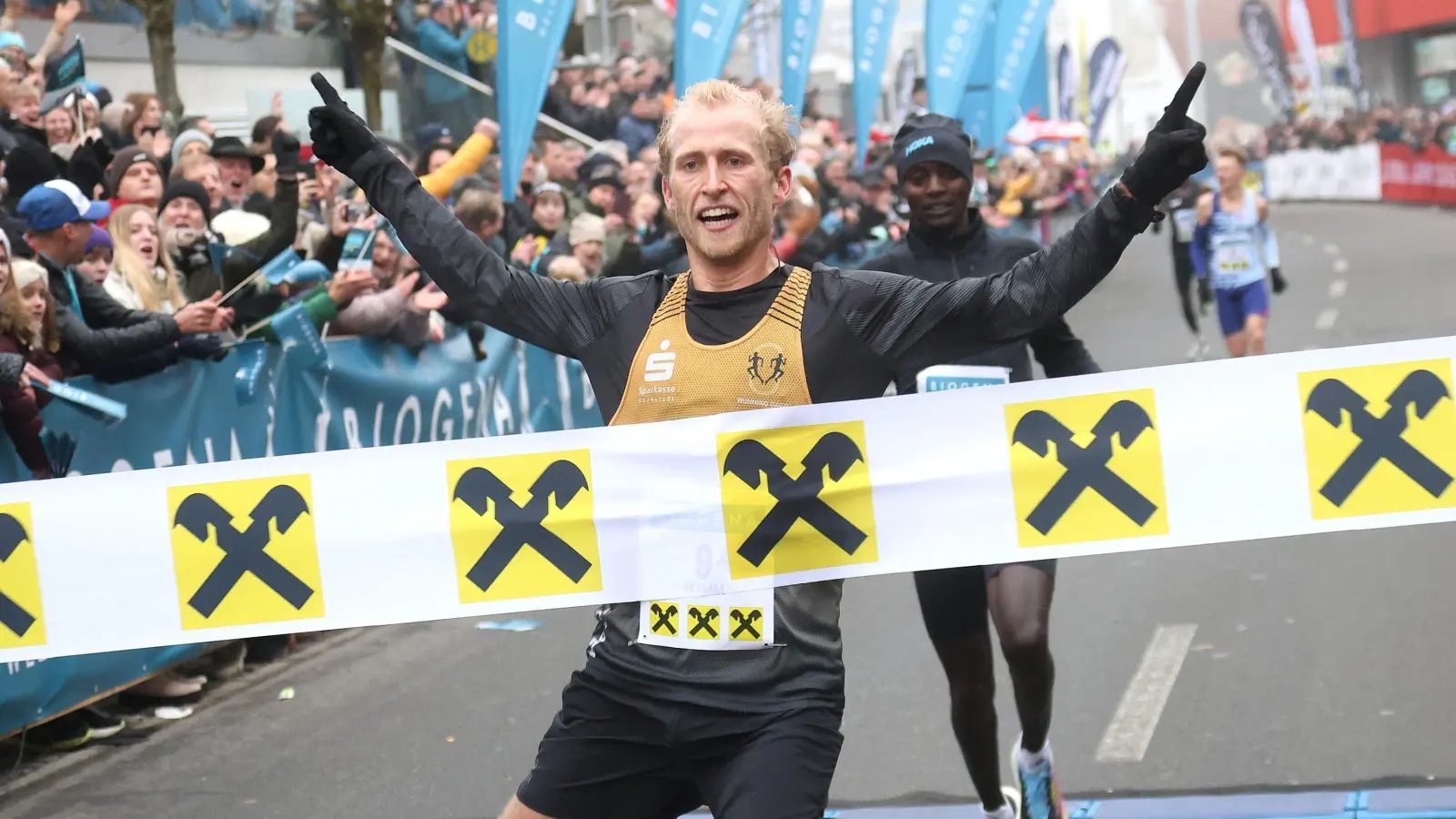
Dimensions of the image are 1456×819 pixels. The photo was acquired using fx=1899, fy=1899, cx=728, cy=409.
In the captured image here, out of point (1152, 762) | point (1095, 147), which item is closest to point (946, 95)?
point (1152, 762)

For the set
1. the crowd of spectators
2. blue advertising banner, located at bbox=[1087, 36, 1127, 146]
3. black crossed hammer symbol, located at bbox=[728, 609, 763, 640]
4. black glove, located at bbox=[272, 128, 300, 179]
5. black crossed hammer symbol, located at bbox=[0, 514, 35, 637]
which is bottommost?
black crossed hammer symbol, located at bbox=[728, 609, 763, 640]

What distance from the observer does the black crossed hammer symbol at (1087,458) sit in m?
3.94

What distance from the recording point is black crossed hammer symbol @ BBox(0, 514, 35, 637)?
4125mm

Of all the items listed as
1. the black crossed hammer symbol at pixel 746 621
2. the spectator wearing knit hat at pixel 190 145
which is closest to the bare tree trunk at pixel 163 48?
the spectator wearing knit hat at pixel 190 145

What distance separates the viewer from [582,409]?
1287 cm

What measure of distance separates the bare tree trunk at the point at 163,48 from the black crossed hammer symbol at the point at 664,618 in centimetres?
1199

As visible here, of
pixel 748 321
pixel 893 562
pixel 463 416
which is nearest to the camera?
pixel 748 321

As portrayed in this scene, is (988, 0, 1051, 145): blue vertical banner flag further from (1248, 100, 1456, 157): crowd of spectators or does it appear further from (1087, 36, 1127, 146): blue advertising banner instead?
(1248, 100, 1456, 157): crowd of spectators

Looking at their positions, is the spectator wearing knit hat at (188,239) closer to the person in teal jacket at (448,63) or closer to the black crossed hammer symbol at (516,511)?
the black crossed hammer symbol at (516,511)

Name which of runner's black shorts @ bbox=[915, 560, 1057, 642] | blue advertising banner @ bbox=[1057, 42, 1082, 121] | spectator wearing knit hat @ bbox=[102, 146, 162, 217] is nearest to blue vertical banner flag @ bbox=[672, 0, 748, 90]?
spectator wearing knit hat @ bbox=[102, 146, 162, 217]

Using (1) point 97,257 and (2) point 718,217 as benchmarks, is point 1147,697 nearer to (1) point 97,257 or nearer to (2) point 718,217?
(2) point 718,217

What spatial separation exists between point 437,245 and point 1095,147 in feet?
157

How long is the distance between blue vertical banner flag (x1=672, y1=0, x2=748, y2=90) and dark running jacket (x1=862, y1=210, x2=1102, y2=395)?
34.4ft

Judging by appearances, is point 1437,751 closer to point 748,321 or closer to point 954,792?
point 954,792
